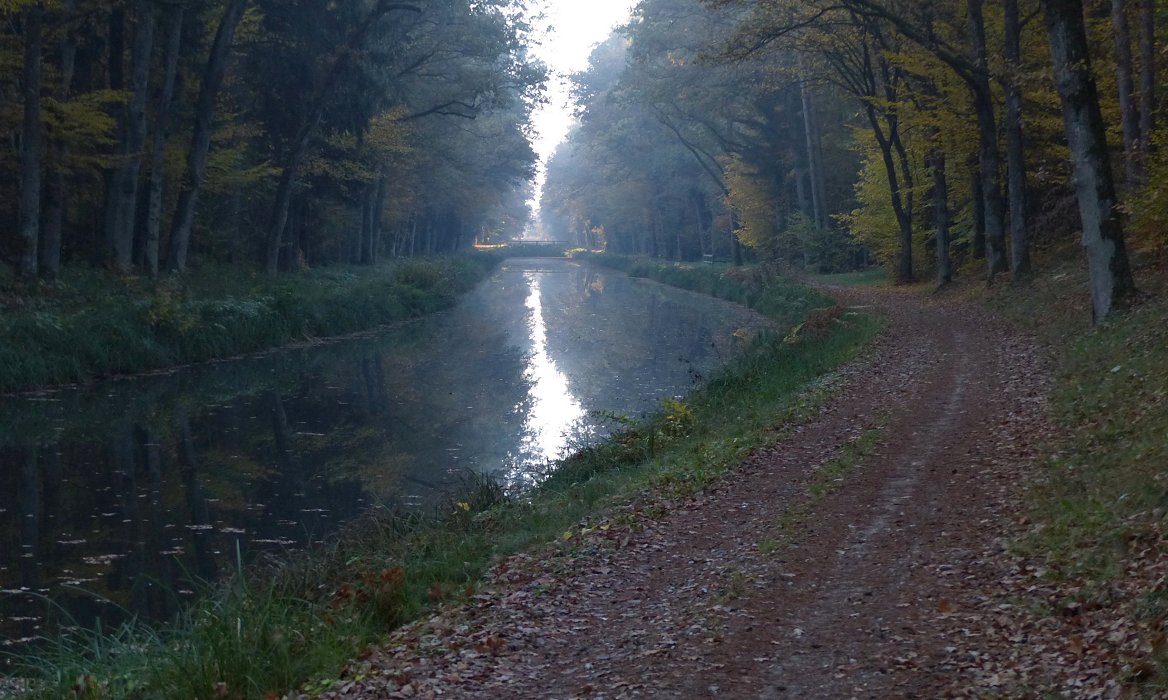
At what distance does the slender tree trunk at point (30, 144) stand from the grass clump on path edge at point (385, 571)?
14.5 metres

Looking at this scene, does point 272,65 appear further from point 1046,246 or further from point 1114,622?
point 1114,622

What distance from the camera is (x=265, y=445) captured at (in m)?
16.9

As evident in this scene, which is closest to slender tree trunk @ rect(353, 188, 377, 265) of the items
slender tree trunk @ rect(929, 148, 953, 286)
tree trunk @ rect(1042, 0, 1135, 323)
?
slender tree trunk @ rect(929, 148, 953, 286)

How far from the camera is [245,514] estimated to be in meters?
12.7

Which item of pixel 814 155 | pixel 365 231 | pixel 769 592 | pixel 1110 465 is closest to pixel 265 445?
pixel 769 592

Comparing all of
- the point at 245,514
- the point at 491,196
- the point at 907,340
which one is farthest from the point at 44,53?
the point at 491,196

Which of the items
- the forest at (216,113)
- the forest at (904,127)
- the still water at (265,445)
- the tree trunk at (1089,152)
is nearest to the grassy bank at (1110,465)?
the tree trunk at (1089,152)

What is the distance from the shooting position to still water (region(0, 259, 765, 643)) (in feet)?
35.4

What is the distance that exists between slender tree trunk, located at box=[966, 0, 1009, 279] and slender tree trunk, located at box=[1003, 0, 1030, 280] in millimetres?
727

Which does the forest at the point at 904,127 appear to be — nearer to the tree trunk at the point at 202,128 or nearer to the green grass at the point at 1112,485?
the green grass at the point at 1112,485

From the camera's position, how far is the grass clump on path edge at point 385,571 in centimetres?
636

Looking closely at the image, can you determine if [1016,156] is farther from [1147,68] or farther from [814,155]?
[814,155]

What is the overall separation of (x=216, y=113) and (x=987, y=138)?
21.1m

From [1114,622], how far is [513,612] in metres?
4.04
